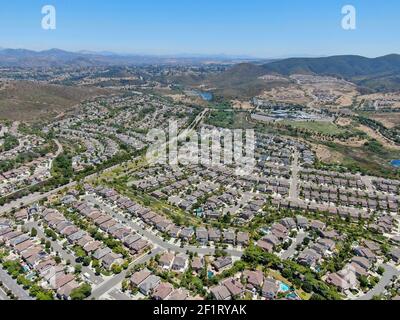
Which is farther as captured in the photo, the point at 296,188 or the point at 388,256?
the point at 296,188

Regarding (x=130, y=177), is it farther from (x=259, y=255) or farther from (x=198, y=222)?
(x=259, y=255)

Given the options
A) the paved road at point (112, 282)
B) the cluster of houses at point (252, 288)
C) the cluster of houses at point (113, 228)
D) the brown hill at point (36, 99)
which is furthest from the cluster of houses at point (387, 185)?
the brown hill at point (36, 99)

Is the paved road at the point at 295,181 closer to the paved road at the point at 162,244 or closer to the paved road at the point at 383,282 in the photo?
the paved road at the point at 383,282

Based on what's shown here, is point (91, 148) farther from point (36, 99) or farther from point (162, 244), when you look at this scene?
point (36, 99)

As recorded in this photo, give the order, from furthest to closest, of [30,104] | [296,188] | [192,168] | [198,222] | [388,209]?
[30,104]
[192,168]
[296,188]
[388,209]
[198,222]

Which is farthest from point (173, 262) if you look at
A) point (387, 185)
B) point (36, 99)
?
point (36, 99)

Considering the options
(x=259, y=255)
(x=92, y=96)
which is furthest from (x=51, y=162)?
(x=92, y=96)
